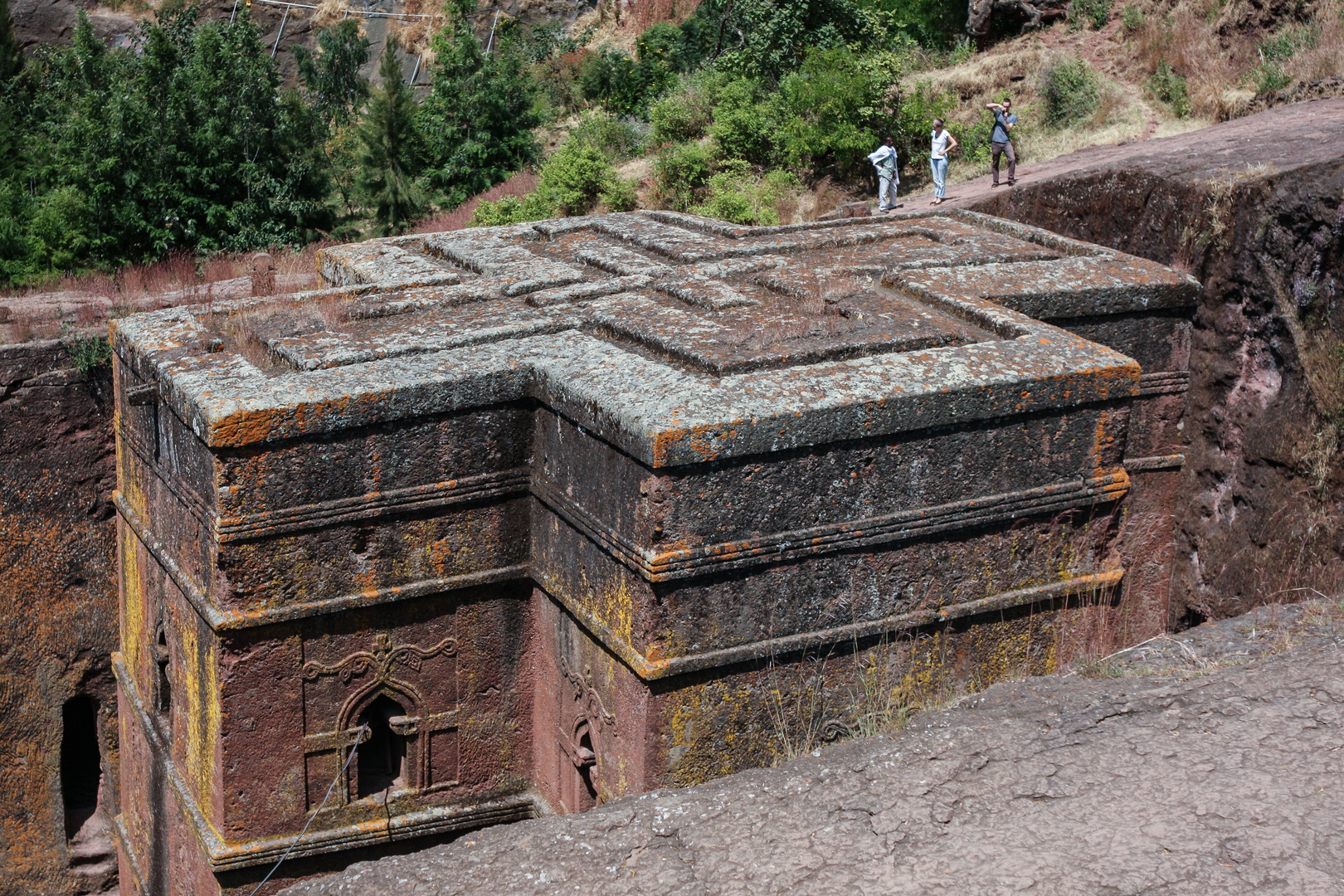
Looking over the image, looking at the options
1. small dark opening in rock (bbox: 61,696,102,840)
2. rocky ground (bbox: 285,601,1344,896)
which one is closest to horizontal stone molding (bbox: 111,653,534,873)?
rocky ground (bbox: 285,601,1344,896)

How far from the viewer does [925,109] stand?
65.1 feet

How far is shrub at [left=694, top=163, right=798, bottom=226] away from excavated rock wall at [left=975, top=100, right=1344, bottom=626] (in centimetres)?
971

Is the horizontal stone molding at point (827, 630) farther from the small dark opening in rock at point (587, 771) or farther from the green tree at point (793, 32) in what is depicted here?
the green tree at point (793, 32)

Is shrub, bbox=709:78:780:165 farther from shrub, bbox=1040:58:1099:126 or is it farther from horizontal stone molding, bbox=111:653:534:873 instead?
horizontal stone molding, bbox=111:653:534:873

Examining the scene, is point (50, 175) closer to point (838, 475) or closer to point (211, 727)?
point (211, 727)

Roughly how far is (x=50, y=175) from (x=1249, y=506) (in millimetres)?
19134

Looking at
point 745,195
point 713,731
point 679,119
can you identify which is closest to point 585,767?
point 713,731

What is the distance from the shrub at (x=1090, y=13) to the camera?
20328 millimetres

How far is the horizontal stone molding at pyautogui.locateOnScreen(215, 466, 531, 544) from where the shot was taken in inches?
257

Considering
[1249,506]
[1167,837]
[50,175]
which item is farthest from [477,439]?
[50,175]

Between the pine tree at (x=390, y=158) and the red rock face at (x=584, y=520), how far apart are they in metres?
15.7

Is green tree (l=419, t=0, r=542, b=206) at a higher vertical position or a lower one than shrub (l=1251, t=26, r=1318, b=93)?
lower

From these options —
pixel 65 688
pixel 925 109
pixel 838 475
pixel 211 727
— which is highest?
pixel 925 109

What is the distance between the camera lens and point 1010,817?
4.32 m
